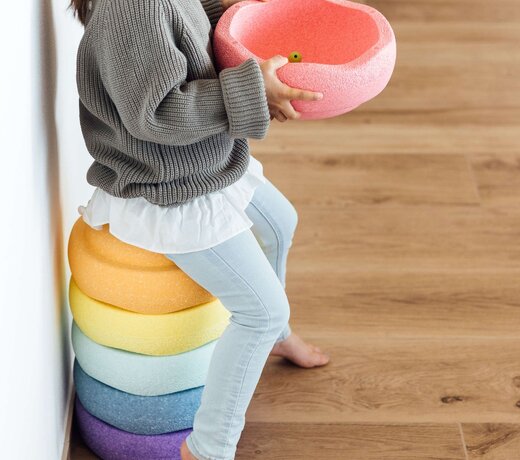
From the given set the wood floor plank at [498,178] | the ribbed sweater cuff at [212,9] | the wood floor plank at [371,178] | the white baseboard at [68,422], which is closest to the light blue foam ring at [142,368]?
the white baseboard at [68,422]

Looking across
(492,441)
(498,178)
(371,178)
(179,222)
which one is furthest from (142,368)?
(498,178)

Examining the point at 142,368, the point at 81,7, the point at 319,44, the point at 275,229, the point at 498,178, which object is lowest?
the point at 498,178

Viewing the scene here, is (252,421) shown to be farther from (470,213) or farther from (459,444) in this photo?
(470,213)

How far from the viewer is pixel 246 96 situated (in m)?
1.19

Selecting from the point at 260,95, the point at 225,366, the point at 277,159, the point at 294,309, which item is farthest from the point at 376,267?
the point at 260,95

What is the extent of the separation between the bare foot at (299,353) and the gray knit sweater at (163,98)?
0.49 meters

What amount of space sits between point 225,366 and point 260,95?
0.42 meters

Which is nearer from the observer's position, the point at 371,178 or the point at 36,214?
the point at 36,214

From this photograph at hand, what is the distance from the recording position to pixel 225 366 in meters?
1.40

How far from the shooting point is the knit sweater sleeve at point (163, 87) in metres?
1.17

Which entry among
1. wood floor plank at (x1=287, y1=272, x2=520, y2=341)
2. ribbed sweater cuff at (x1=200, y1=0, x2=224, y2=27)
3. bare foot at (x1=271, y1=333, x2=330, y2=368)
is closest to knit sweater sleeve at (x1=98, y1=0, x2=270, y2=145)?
ribbed sweater cuff at (x1=200, y1=0, x2=224, y2=27)

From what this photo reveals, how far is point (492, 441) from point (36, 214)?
0.84 meters

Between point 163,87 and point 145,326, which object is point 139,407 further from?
point 163,87

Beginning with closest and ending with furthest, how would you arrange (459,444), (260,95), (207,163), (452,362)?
(260,95)
(207,163)
(459,444)
(452,362)
